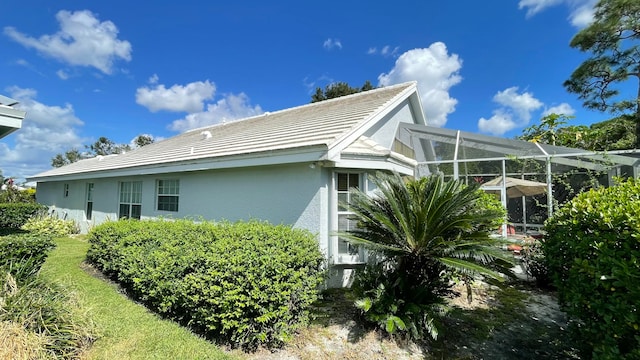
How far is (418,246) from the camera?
509 cm

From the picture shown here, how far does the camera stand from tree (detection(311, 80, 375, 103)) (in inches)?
1225

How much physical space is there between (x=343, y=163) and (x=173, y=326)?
15.4ft

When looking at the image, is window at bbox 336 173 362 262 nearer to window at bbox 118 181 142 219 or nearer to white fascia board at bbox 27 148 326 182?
white fascia board at bbox 27 148 326 182

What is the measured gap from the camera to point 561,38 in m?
18.4

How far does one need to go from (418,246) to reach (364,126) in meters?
4.18

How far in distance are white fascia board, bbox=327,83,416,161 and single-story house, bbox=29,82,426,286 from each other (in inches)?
0.9

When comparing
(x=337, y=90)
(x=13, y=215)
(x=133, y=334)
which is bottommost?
(x=133, y=334)

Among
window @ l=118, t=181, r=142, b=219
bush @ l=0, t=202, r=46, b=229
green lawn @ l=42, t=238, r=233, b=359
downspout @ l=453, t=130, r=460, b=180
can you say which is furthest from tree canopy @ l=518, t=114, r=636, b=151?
bush @ l=0, t=202, r=46, b=229

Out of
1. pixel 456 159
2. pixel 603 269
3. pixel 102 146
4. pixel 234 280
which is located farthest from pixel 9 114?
pixel 102 146

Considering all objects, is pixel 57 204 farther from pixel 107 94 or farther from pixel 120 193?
pixel 120 193

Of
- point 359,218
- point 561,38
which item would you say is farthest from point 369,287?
point 561,38

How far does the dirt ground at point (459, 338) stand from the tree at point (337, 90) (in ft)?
90.5

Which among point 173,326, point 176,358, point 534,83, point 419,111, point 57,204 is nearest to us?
point 176,358

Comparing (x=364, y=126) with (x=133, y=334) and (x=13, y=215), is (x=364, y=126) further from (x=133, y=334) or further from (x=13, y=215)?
(x=13, y=215)
